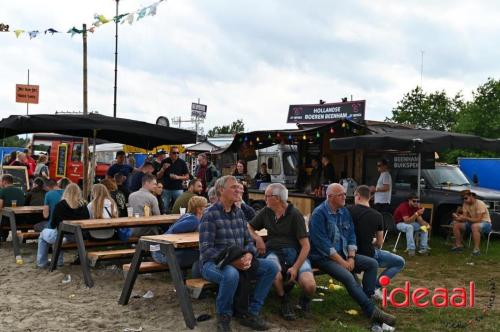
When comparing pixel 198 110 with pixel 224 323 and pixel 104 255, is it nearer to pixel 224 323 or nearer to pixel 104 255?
pixel 104 255

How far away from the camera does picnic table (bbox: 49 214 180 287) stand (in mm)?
6780

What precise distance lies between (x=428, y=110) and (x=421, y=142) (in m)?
48.5

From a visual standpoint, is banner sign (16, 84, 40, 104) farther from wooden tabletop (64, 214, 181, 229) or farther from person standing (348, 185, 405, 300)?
person standing (348, 185, 405, 300)

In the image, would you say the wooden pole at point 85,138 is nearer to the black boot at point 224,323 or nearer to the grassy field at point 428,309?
the grassy field at point 428,309

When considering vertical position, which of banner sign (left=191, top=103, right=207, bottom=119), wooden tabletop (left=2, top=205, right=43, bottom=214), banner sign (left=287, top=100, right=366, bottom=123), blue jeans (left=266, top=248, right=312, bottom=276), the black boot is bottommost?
the black boot

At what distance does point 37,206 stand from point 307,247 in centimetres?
556

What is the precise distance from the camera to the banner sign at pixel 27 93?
46.3ft

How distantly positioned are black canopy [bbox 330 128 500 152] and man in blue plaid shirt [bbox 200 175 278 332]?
5811mm

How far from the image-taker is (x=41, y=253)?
766cm

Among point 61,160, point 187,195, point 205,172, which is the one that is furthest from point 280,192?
point 61,160

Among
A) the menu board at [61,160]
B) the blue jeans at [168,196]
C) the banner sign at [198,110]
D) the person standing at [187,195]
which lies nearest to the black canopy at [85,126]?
the blue jeans at [168,196]

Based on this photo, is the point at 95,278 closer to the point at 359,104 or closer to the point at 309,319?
the point at 309,319

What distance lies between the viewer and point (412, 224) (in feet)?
33.1

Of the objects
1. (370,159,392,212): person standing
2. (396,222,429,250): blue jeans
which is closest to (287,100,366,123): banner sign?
(370,159,392,212): person standing
